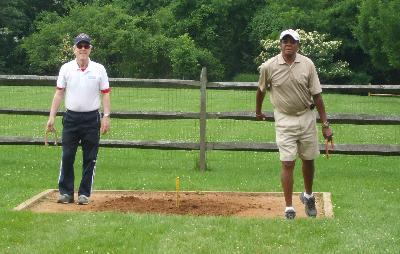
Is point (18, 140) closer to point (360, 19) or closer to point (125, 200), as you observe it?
point (125, 200)

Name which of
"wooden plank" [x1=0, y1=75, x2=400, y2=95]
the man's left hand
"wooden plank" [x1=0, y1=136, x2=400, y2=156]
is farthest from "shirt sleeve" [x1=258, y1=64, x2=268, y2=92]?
"wooden plank" [x1=0, y1=75, x2=400, y2=95]

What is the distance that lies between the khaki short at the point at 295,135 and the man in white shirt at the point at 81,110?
2272mm

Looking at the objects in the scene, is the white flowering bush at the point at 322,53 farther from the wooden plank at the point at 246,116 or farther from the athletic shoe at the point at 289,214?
the athletic shoe at the point at 289,214

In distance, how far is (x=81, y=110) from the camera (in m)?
10.4

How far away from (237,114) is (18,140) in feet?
11.1

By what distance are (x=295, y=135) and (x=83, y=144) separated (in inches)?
107

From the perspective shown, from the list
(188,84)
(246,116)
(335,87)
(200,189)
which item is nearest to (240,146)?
(246,116)

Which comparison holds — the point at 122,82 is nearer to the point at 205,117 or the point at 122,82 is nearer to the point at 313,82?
the point at 205,117

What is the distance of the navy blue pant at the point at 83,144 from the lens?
34.1 feet

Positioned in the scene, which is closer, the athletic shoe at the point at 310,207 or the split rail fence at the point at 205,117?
the athletic shoe at the point at 310,207

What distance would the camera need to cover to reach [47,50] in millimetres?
60688

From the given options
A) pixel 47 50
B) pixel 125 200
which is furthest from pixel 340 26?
pixel 125 200

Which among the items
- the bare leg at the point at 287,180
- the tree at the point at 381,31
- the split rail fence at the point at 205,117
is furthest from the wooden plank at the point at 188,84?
the tree at the point at 381,31

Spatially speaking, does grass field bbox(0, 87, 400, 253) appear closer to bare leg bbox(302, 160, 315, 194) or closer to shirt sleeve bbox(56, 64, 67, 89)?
bare leg bbox(302, 160, 315, 194)
